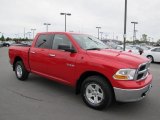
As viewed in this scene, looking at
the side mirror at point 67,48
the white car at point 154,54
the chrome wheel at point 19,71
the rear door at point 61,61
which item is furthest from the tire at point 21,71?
the white car at point 154,54

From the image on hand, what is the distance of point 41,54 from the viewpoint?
261 inches

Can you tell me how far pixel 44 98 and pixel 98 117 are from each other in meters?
1.87

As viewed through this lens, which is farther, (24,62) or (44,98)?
(24,62)

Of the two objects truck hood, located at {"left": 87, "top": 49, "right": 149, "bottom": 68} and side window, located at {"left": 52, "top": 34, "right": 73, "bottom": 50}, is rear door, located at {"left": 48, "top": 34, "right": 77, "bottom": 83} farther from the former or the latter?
truck hood, located at {"left": 87, "top": 49, "right": 149, "bottom": 68}

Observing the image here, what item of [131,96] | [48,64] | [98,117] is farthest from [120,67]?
[48,64]

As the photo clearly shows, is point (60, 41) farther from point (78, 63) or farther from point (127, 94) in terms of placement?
point (127, 94)

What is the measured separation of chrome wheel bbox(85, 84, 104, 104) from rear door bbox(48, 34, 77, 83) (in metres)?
0.62

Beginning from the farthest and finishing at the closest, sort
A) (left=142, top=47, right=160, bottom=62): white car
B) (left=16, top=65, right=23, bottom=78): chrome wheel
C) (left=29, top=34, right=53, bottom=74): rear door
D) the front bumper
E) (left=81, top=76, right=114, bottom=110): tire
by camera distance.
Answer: (left=142, top=47, right=160, bottom=62): white car, (left=16, top=65, right=23, bottom=78): chrome wheel, (left=29, top=34, right=53, bottom=74): rear door, (left=81, top=76, right=114, bottom=110): tire, the front bumper

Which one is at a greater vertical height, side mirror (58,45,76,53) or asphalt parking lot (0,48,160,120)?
side mirror (58,45,76,53)

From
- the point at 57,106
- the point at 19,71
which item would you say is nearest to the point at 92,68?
the point at 57,106

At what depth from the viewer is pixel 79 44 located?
225 inches

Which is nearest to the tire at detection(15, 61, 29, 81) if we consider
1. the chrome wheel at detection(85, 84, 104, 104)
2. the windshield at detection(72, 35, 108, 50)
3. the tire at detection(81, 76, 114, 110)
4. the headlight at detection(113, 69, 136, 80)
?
the windshield at detection(72, 35, 108, 50)

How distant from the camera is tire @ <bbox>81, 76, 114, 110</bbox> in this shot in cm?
483

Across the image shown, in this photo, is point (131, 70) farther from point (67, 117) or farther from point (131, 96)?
point (67, 117)
